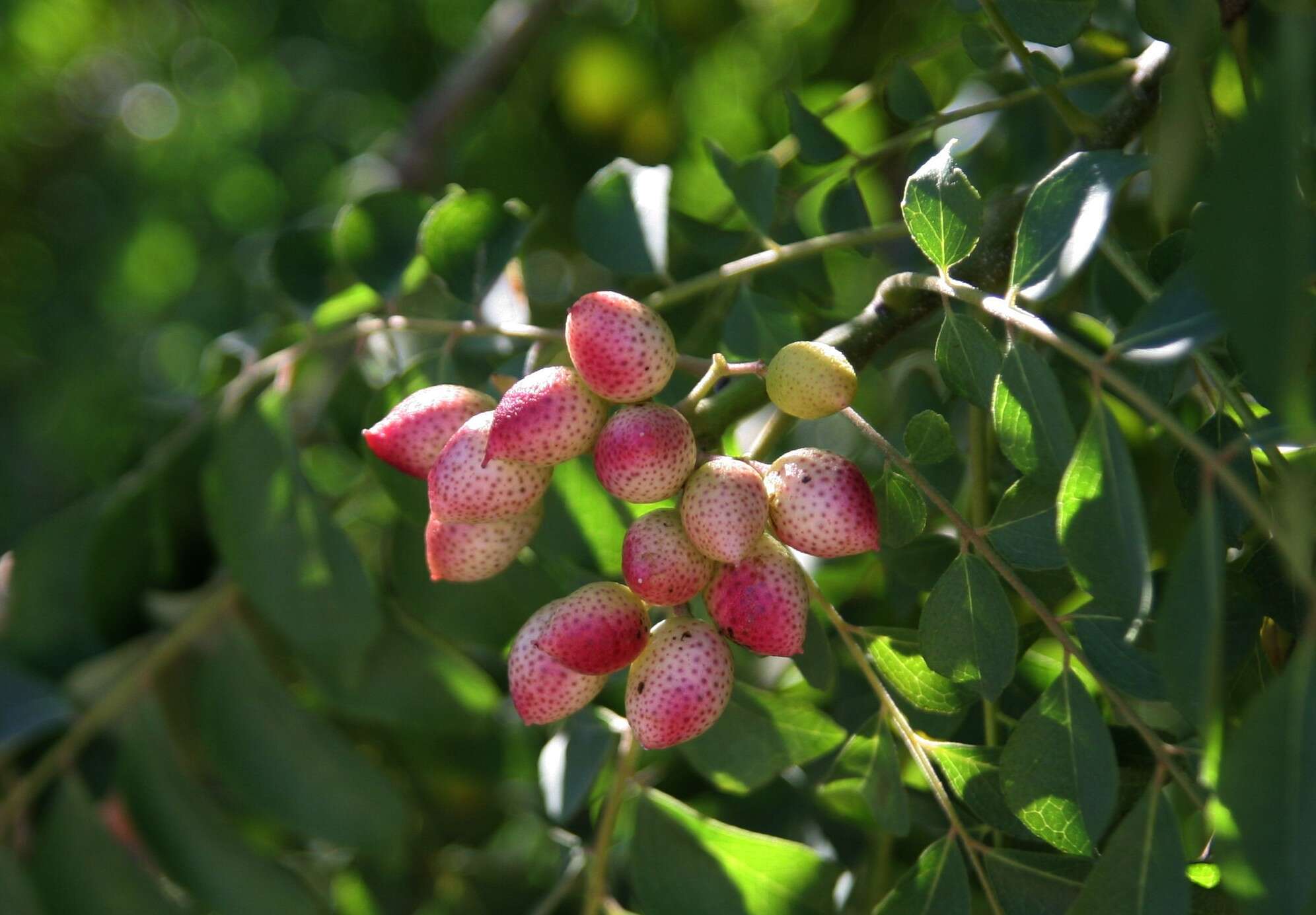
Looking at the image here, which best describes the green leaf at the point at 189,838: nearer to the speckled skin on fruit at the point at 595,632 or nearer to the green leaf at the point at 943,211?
the speckled skin on fruit at the point at 595,632

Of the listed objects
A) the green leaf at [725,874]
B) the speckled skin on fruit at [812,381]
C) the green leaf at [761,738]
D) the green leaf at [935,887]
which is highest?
the speckled skin on fruit at [812,381]

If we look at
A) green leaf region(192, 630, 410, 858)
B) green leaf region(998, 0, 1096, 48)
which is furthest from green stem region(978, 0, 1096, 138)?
green leaf region(192, 630, 410, 858)

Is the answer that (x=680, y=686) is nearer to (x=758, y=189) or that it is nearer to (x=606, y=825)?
(x=606, y=825)

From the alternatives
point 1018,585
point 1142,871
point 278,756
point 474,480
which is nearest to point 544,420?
point 474,480

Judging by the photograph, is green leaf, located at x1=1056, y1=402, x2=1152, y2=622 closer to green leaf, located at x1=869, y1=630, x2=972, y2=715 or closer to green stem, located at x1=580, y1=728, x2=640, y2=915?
green leaf, located at x1=869, y1=630, x2=972, y2=715

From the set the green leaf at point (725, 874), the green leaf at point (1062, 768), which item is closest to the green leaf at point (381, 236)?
the green leaf at point (725, 874)

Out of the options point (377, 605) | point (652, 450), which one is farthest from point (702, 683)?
point (377, 605)

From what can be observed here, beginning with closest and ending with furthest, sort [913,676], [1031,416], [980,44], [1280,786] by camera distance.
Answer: [1280,786]
[1031,416]
[913,676]
[980,44]
